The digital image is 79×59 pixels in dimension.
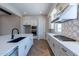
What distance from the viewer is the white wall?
945cm

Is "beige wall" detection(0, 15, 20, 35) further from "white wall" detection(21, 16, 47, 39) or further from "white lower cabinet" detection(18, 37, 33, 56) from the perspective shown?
"white lower cabinet" detection(18, 37, 33, 56)

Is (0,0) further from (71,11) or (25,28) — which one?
(25,28)

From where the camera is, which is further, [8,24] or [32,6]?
[8,24]

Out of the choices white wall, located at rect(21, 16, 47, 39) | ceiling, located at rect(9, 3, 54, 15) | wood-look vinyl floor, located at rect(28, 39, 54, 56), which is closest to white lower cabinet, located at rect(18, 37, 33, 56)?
wood-look vinyl floor, located at rect(28, 39, 54, 56)

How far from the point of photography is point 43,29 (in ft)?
31.5

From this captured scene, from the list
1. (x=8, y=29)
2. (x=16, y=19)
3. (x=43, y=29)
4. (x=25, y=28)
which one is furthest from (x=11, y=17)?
(x=43, y=29)

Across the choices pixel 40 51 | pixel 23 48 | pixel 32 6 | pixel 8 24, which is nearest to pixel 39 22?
pixel 8 24

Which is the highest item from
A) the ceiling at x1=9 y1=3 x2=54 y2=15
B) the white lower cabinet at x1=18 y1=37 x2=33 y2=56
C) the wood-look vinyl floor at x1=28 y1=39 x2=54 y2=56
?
the ceiling at x1=9 y1=3 x2=54 y2=15

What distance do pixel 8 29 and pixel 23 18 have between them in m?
1.79

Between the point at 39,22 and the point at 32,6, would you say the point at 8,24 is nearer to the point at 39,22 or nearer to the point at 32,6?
the point at 39,22

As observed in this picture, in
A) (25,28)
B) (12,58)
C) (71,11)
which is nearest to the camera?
(12,58)

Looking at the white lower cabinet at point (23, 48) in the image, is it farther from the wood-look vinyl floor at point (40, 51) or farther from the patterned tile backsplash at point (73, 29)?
the patterned tile backsplash at point (73, 29)

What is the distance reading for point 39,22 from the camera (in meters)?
9.64

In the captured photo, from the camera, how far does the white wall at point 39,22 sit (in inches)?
372
